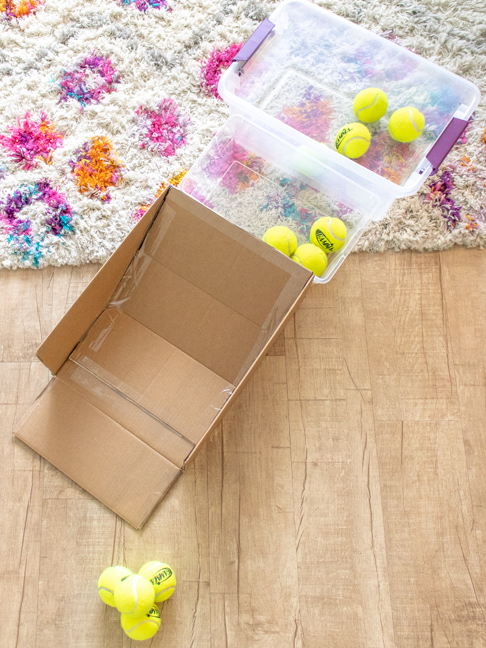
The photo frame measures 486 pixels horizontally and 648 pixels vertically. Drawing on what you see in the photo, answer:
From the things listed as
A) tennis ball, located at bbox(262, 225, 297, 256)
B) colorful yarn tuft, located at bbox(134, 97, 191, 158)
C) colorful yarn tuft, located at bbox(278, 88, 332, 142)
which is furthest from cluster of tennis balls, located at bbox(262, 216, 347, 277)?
colorful yarn tuft, located at bbox(134, 97, 191, 158)

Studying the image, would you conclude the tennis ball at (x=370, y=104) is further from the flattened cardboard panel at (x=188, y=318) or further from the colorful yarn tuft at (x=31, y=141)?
the colorful yarn tuft at (x=31, y=141)

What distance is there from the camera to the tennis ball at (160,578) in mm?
962

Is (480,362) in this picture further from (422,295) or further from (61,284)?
(61,284)

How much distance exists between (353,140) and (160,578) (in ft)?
3.21

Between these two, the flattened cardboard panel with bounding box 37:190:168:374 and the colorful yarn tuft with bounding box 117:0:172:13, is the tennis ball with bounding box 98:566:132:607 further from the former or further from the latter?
the colorful yarn tuft with bounding box 117:0:172:13

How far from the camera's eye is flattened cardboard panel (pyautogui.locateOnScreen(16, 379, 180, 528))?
1.04 m

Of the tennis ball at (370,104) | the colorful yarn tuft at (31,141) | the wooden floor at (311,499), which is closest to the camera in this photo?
the wooden floor at (311,499)

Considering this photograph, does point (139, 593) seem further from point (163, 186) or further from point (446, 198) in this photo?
point (446, 198)

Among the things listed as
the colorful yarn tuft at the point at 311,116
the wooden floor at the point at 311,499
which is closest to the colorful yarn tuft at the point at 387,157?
the colorful yarn tuft at the point at 311,116

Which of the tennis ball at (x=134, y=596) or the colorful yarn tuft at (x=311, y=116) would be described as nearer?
the tennis ball at (x=134, y=596)

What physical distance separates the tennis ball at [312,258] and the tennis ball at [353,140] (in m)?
0.23

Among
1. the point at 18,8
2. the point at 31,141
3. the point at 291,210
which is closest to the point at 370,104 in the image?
the point at 291,210

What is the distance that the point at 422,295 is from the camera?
1188 mm

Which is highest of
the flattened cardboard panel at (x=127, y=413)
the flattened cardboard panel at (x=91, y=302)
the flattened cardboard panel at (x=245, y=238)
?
the flattened cardboard panel at (x=245, y=238)
